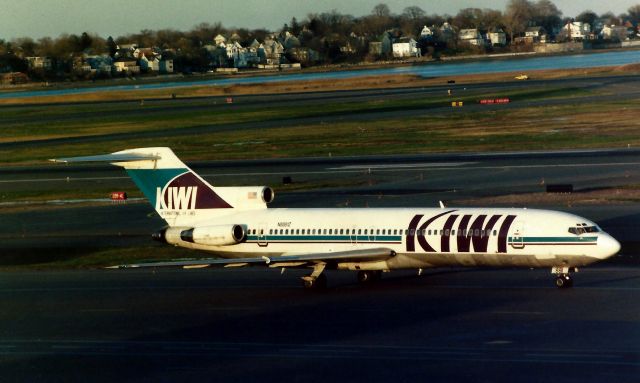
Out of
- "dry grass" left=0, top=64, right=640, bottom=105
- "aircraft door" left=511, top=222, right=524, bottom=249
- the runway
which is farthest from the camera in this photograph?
"dry grass" left=0, top=64, right=640, bottom=105

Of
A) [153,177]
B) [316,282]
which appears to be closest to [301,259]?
[316,282]

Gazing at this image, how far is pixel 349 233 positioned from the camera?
43.7 m

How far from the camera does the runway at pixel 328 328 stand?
30891 mm

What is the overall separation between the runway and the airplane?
1.28 meters

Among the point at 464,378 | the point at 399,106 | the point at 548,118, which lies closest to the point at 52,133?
the point at 399,106

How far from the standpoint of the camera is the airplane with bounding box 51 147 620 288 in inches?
1588

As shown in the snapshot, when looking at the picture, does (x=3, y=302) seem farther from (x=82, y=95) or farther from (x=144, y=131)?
(x=82, y=95)

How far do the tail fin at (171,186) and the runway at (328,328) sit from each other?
10.8 feet

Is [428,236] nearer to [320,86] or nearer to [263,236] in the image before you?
[263,236]

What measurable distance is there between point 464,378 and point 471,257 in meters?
12.4

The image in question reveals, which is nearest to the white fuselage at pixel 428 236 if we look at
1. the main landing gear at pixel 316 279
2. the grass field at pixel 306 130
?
the main landing gear at pixel 316 279

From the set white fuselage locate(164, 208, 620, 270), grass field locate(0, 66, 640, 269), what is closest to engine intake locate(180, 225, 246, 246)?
white fuselage locate(164, 208, 620, 270)

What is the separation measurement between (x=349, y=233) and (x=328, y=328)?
7902mm

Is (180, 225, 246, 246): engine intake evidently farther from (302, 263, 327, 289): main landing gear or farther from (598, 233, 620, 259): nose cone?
(598, 233, 620, 259): nose cone
